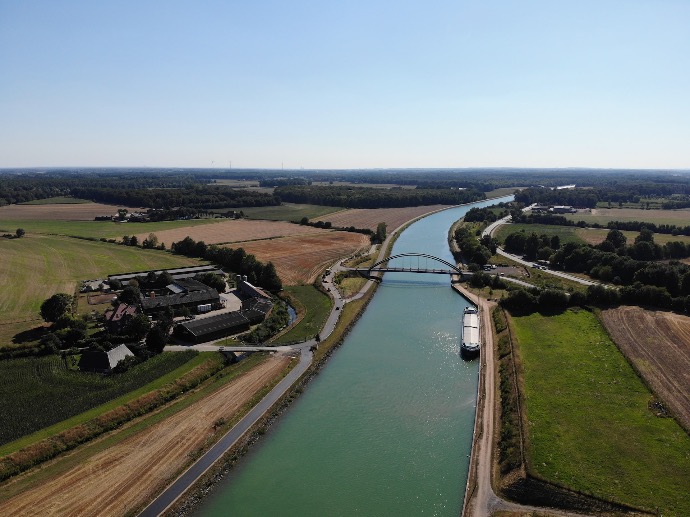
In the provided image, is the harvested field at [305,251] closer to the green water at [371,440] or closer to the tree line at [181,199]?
the green water at [371,440]

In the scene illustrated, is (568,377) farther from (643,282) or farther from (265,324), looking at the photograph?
(643,282)

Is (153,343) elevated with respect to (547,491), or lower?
elevated

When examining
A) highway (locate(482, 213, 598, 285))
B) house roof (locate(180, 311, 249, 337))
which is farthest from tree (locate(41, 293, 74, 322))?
highway (locate(482, 213, 598, 285))

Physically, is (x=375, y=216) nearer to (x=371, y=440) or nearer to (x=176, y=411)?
(x=176, y=411)

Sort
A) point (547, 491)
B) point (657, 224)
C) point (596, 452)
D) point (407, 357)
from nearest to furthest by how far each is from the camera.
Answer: point (547, 491) < point (596, 452) < point (407, 357) < point (657, 224)

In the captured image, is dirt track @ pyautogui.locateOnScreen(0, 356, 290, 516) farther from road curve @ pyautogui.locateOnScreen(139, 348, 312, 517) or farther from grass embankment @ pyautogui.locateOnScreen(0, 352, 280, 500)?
road curve @ pyautogui.locateOnScreen(139, 348, 312, 517)

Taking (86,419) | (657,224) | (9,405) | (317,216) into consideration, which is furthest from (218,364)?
(657,224)
